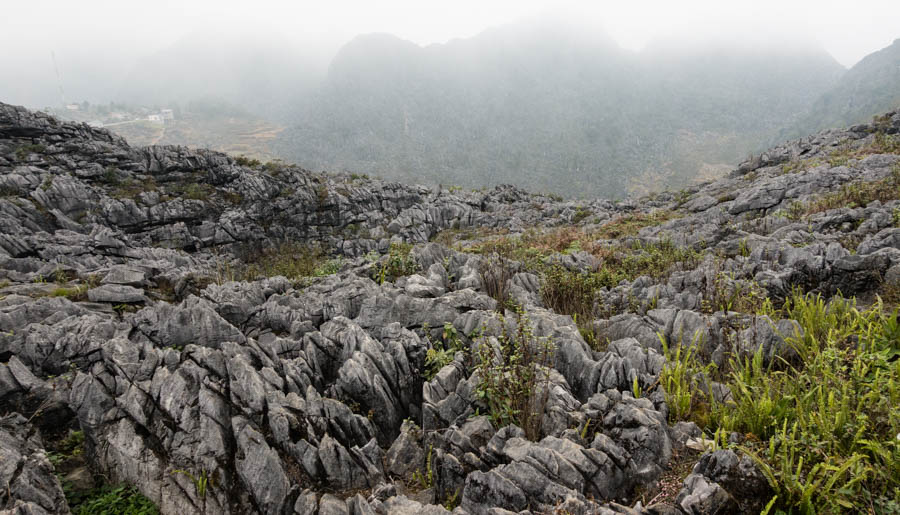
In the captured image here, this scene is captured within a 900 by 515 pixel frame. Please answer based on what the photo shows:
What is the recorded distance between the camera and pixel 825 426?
4035 mm

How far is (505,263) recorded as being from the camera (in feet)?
41.5

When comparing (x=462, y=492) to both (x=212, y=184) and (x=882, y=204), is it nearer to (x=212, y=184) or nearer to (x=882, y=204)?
(x=882, y=204)

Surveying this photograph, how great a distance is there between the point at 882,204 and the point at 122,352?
84.6ft

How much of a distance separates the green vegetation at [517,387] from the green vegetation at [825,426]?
1.90 m

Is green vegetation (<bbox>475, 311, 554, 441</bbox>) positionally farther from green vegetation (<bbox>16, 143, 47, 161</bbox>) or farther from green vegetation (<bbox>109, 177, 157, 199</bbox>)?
green vegetation (<bbox>16, 143, 47, 161</bbox>)

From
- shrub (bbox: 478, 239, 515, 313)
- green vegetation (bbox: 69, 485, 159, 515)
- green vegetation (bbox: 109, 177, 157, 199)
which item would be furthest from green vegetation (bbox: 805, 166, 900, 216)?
green vegetation (bbox: 109, 177, 157, 199)

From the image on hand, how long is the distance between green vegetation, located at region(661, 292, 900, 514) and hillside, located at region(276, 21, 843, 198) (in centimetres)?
10843

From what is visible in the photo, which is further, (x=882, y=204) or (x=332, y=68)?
(x=332, y=68)

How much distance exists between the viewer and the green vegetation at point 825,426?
11.5 feet

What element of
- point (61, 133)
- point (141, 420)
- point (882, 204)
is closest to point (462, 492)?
point (141, 420)

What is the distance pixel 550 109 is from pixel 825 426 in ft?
548

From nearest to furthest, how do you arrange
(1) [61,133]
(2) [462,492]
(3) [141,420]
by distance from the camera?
(2) [462,492], (3) [141,420], (1) [61,133]

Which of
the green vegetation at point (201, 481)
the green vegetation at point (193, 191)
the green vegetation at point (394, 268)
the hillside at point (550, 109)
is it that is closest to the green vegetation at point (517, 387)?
the green vegetation at point (201, 481)

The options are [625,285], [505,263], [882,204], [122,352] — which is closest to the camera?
[122,352]
